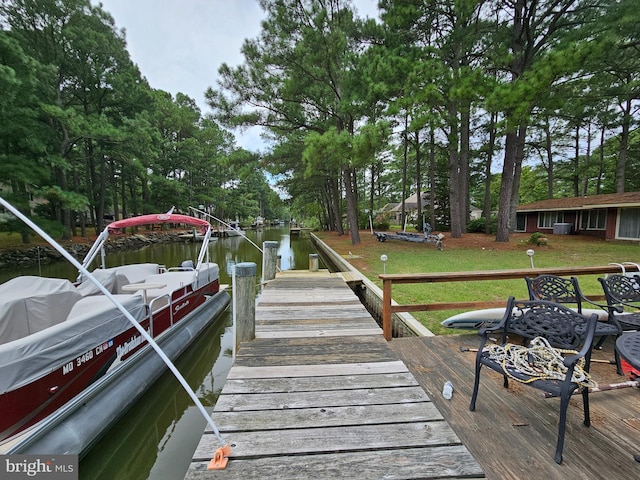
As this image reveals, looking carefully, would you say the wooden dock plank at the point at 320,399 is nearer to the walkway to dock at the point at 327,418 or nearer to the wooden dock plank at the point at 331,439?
the walkway to dock at the point at 327,418

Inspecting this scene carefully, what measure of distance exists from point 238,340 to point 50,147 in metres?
19.1

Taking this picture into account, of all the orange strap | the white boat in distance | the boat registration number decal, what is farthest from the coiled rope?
the white boat in distance

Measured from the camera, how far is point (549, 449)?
187 centimetres

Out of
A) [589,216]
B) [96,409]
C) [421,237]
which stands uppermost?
[589,216]

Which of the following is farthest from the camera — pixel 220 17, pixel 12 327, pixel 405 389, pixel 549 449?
pixel 220 17

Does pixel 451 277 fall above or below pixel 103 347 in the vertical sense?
above

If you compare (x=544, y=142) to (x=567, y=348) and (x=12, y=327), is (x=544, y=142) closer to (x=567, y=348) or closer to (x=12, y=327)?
(x=567, y=348)

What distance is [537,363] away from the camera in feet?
6.50

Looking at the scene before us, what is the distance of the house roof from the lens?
1400 cm

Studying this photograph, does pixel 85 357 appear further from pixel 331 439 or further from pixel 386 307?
pixel 386 307

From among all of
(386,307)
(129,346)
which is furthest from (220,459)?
(129,346)

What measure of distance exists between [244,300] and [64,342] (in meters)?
1.71

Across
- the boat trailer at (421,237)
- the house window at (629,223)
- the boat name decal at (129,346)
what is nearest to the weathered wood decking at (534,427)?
the boat name decal at (129,346)

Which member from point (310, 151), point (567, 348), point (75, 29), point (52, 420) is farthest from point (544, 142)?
point (75, 29)
